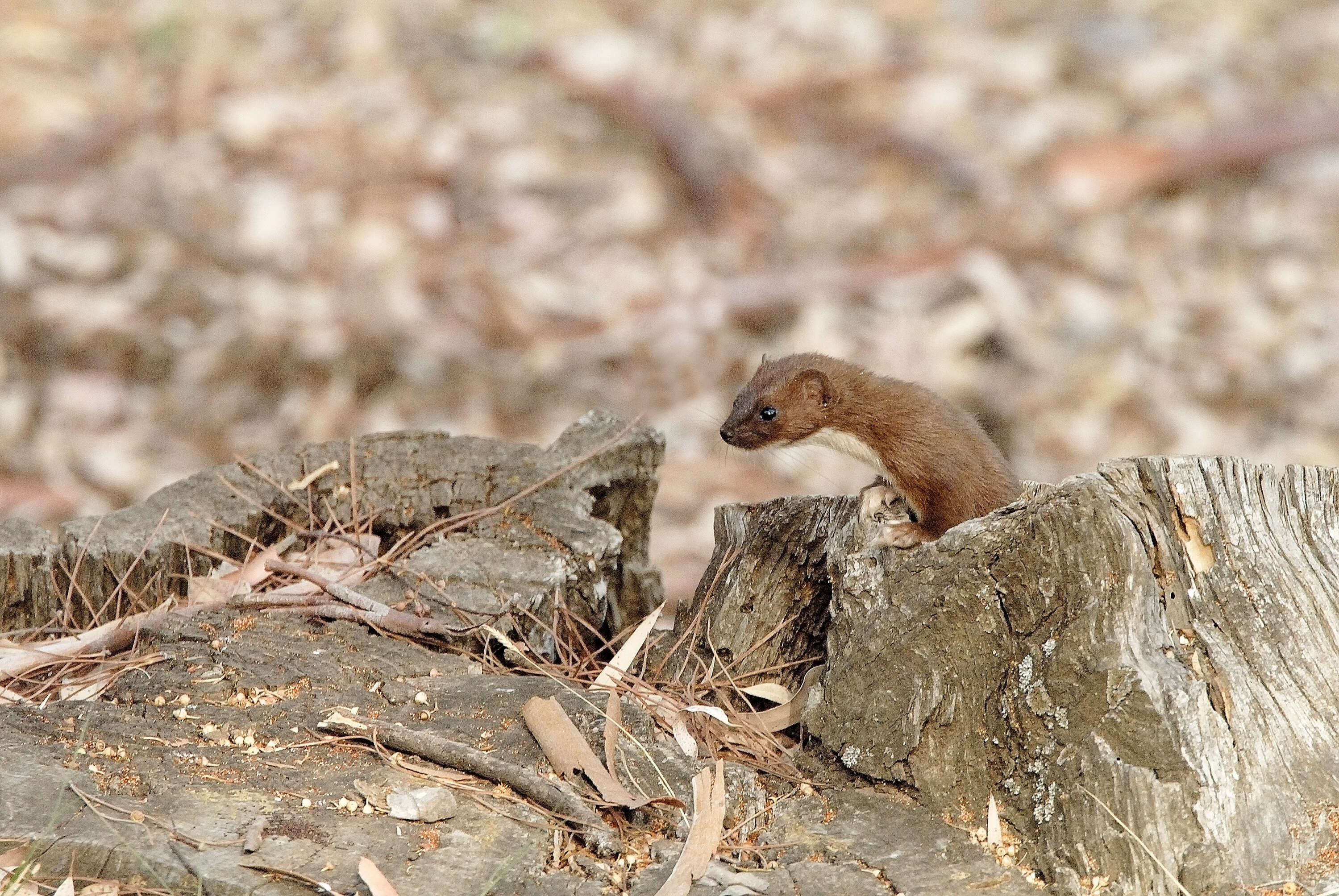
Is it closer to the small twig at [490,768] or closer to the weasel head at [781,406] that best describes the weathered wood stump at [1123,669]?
the small twig at [490,768]

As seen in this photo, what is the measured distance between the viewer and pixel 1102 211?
7.93 meters

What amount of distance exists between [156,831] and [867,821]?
46.6 inches

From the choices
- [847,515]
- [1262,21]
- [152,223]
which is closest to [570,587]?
[847,515]

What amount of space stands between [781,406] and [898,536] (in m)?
1.04

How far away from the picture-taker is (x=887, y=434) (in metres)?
3.46

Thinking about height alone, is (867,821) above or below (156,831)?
above

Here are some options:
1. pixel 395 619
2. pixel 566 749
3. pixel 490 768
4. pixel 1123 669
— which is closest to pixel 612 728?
pixel 566 749

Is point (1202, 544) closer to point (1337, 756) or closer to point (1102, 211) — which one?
point (1337, 756)

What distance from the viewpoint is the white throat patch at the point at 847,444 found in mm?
3500

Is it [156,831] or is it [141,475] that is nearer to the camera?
[156,831]

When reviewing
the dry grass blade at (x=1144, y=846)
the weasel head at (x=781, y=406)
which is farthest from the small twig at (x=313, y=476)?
the dry grass blade at (x=1144, y=846)

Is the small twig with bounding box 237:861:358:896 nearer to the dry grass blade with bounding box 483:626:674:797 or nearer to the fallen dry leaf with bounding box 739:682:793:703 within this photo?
the dry grass blade with bounding box 483:626:674:797

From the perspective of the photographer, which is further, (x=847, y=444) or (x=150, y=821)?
(x=847, y=444)

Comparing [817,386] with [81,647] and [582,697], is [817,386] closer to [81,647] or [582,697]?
[582,697]
